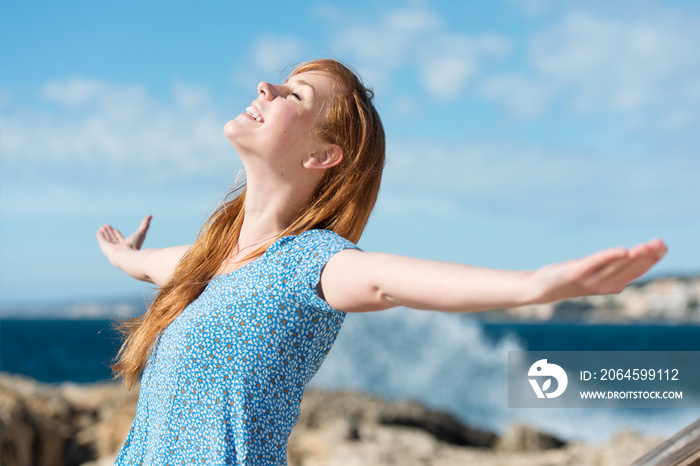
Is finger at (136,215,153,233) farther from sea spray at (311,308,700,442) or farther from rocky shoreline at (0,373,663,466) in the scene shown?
sea spray at (311,308,700,442)

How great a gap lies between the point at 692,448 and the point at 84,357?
36.9 metres

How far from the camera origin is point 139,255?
218 cm

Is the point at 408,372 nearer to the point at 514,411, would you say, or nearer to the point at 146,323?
the point at 514,411

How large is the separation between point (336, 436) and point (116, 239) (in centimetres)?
339

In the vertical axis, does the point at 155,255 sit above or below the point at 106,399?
below

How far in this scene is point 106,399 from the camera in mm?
6180

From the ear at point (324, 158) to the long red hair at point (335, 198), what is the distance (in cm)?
2

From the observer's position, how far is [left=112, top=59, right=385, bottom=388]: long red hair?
1.68m

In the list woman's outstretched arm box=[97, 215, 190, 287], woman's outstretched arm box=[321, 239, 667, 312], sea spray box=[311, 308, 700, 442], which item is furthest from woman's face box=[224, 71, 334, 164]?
sea spray box=[311, 308, 700, 442]

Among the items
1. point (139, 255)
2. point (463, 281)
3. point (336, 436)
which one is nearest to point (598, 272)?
point (463, 281)

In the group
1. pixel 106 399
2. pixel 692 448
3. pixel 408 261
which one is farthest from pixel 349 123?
pixel 106 399

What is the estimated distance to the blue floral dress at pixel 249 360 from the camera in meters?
1.44

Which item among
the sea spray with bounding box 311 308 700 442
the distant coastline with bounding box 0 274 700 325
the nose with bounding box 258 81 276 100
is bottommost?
the nose with bounding box 258 81 276 100

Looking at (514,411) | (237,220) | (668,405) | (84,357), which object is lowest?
(237,220)
